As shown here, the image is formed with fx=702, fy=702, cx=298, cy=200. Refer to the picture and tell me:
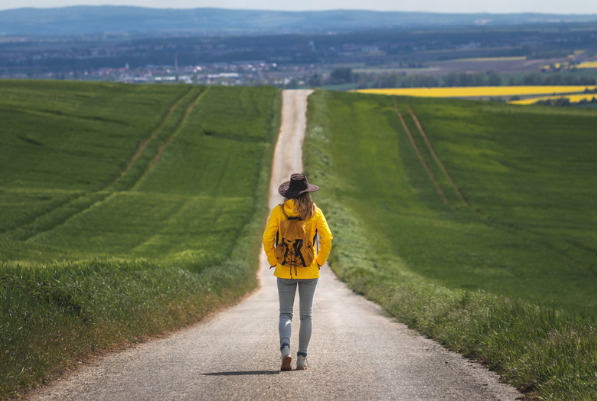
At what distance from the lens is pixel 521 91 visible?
14238 centimetres

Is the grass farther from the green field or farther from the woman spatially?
the green field

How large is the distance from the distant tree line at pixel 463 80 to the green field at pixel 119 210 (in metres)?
81.4

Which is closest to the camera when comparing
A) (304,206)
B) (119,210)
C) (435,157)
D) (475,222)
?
(304,206)

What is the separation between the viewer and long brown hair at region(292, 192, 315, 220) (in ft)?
30.3

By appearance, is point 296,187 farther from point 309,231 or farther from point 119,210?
point 119,210

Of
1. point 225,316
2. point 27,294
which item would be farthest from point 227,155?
point 27,294

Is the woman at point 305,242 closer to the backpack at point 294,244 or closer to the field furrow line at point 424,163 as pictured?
the backpack at point 294,244

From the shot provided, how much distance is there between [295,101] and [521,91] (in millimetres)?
66405

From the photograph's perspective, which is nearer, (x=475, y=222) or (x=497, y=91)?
(x=475, y=222)

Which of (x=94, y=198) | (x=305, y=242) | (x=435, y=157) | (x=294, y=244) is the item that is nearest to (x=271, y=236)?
(x=294, y=244)

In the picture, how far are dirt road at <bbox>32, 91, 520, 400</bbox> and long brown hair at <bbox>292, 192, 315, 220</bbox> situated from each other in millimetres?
2055

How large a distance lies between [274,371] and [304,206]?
7.36 feet

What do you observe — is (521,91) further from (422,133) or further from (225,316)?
(225,316)

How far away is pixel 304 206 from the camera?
923 cm
